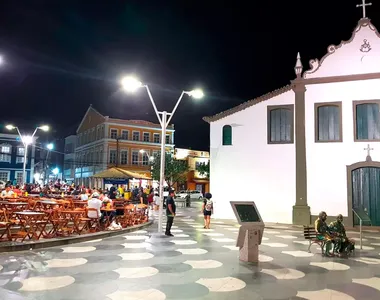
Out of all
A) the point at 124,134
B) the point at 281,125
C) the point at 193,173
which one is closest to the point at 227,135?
the point at 281,125

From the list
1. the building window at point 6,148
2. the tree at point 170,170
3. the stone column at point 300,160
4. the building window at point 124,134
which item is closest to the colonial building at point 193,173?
the building window at point 124,134

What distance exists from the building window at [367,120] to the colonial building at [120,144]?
39795 millimetres

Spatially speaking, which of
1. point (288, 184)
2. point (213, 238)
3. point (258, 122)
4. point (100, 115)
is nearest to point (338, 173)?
point (288, 184)

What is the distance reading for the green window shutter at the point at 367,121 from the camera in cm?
1830

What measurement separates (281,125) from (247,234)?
12500 mm

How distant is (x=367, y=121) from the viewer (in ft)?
60.7

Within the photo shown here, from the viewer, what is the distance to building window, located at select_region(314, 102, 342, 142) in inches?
746

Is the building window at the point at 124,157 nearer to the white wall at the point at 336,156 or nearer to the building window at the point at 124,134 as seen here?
the building window at the point at 124,134

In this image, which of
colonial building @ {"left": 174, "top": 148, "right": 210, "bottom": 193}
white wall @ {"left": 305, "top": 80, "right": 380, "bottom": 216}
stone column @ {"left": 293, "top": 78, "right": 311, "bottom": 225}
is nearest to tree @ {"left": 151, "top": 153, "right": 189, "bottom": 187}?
colonial building @ {"left": 174, "top": 148, "right": 210, "bottom": 193}

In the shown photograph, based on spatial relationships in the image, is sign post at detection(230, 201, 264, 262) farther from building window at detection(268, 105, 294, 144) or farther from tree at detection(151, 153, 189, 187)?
tree at detection(151, 153, 189, 187)

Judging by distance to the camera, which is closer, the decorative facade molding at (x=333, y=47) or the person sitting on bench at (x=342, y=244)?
the person sitting on bench at (x=342, y=244)

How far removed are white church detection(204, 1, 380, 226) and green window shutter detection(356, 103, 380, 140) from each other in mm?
46

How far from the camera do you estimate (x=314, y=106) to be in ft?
63.9

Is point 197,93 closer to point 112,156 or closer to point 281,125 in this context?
point 281,125
